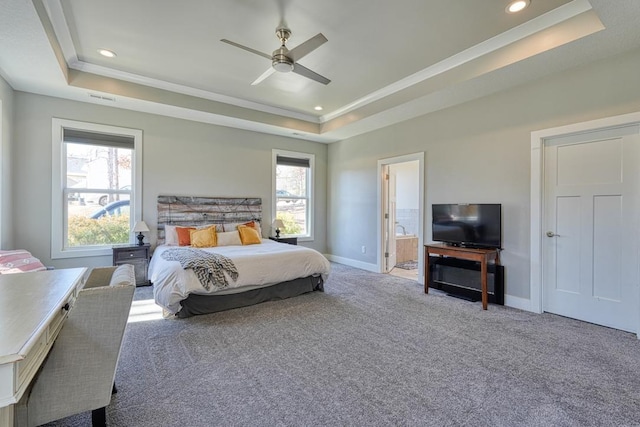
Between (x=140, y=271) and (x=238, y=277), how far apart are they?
2.01m

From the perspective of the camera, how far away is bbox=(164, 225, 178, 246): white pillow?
15.6 ft

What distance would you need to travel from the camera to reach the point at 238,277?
3457 mm

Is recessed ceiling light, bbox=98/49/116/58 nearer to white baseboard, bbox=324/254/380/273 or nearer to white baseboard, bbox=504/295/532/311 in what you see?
white baseboard, bbox=324/254/380/273

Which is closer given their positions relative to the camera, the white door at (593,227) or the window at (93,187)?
the white door at (593,227)

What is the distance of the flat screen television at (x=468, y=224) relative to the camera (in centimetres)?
380


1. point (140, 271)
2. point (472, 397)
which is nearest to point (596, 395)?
point (472, 397)

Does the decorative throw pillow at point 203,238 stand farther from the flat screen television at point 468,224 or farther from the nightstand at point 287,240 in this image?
the flat screen television at point 468,224

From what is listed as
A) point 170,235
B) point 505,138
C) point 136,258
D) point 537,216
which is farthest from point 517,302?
point 136,258

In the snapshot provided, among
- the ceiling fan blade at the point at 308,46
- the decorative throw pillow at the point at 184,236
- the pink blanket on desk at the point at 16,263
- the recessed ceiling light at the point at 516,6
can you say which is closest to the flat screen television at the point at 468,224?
the recessed ceiling light at the point at 516,6

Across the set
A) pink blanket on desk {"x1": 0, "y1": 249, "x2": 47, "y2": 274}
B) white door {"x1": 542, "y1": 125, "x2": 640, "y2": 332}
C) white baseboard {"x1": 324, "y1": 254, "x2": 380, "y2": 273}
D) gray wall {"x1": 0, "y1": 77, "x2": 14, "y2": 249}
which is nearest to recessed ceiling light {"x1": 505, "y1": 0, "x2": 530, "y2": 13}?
white door {"x1": 542, "y1": 125, "x2": 640, "y2": 332}

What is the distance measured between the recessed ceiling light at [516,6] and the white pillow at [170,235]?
506 cm

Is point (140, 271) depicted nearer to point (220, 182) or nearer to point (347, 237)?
point (220, 182)

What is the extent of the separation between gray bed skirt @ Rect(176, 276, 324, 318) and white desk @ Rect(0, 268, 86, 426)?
156 cm

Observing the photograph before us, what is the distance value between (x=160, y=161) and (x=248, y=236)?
193 cm
